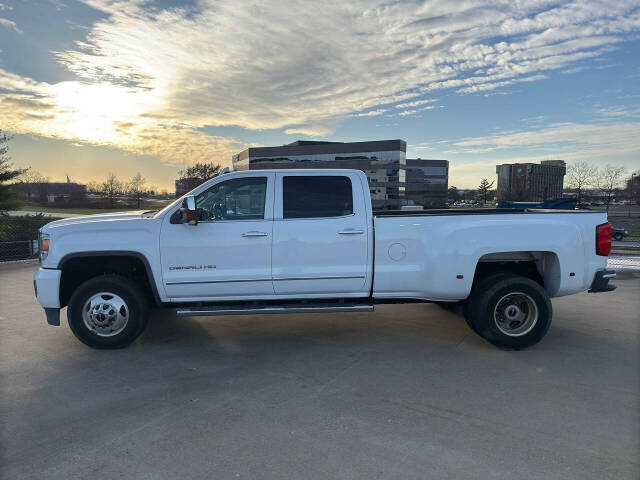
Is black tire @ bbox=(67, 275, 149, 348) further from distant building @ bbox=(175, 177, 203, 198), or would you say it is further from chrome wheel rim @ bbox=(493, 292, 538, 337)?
distant building @ bbox=(175, 177, 203, 198)

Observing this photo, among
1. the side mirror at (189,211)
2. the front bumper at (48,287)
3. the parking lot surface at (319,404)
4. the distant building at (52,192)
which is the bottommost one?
the parking lot surface at (319,404)

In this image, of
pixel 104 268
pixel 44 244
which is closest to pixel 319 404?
pixel 104 268

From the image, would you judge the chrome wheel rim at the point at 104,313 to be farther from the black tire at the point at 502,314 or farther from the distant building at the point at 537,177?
the distant building at the point at 537,177

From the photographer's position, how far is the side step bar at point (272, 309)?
4.78m

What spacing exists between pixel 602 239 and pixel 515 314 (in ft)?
4.34

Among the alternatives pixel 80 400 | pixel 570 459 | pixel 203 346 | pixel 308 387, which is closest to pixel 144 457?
pixel 80 400

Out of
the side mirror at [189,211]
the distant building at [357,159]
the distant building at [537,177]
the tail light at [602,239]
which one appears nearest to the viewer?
the side mirror at [189,211]

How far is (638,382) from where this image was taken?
4.11 meters

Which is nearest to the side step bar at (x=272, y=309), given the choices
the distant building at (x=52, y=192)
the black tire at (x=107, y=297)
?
the black tire at (x=107, y=297)

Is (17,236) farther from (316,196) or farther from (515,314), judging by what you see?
(515,314)

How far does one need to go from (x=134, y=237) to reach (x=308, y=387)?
2.55 m

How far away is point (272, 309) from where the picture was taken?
190 inches

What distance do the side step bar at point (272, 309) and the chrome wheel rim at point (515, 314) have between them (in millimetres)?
1506

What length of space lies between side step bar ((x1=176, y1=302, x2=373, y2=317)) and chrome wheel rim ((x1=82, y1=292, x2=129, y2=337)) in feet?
2.12
